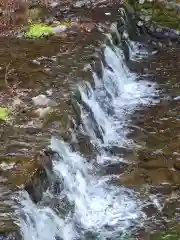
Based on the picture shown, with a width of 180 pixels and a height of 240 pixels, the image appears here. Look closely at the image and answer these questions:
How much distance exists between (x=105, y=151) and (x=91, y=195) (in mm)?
1498

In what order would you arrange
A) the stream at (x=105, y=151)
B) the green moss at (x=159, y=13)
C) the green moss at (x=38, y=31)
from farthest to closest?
the green moss at (x=159, y=13) < the green moss at (x=38, y=31) < the stream at (x=105, y=151)

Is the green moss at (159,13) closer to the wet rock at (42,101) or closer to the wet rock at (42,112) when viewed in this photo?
the wet rock at (42,101)

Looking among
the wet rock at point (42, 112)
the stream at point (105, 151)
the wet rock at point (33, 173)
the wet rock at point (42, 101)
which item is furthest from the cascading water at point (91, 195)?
the wet rock at point (42, 112)

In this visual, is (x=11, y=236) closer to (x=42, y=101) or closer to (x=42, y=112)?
(x=42, y=112)

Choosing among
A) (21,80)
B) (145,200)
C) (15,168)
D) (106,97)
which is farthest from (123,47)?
(15,168)

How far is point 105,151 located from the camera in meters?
10.3

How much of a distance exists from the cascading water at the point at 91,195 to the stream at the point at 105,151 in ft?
0.05

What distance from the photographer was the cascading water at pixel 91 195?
24.4 ft

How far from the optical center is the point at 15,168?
7922mm

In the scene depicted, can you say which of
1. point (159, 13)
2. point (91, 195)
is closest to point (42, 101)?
point (91, 195)

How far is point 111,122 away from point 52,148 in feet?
10.5

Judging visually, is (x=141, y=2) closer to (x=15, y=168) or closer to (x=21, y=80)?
(x=21, y=80)

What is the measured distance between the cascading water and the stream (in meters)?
0.02

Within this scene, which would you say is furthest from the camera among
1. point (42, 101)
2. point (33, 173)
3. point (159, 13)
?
point (159, 13)
